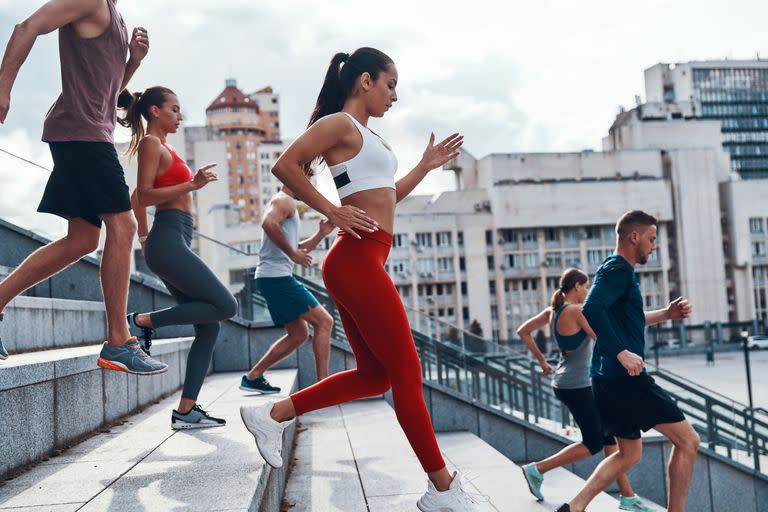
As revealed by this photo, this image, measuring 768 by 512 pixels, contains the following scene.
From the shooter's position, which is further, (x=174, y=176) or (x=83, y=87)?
(x=174, y=176)

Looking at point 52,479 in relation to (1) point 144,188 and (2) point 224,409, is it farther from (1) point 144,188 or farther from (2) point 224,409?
(2) point 224,409

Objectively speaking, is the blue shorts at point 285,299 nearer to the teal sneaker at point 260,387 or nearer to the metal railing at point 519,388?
the teal sneaker at point 260,387

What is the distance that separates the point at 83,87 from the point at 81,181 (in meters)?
0.45

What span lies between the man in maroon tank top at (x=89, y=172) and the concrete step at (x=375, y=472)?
1424mm

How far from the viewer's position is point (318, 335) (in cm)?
704

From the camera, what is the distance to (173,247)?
4691mm

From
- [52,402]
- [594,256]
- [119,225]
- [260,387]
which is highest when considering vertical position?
[594,256]

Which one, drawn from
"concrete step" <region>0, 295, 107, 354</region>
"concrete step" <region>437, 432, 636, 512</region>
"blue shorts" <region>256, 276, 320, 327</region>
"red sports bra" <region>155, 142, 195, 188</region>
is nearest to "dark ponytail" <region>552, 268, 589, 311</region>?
"concrete step" <region>437, 432, 636, 512</region>

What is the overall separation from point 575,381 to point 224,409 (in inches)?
112

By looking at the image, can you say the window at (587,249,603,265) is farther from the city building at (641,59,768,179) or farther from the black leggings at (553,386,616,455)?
the black leggings at (553,386,616,455)

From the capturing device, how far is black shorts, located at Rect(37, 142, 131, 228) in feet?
12.4

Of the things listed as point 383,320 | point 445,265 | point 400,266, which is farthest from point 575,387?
point 445,265

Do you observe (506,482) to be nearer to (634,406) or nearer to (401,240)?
(634,406)

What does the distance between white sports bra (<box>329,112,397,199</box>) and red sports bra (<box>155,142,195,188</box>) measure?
1.67 metres
